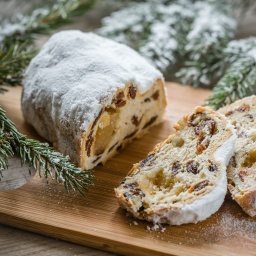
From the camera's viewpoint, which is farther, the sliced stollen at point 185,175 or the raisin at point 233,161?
the raisin at point 233,161

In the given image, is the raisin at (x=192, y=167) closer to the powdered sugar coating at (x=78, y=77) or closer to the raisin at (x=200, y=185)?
the raisin at (x=200, y=185)

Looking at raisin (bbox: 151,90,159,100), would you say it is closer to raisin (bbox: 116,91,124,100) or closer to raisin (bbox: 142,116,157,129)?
raisin (bbox: 142,116,157,129)

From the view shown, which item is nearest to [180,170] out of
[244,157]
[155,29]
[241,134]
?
[244,157]

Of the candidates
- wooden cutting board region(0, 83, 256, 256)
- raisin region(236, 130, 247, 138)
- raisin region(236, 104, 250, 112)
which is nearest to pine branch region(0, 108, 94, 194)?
wooden cutting board region(0, 83, 256, 256)

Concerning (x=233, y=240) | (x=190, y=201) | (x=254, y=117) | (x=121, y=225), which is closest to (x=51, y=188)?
(x=121, y=225)

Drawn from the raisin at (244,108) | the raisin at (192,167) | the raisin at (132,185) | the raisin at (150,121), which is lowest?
the raisin at (150,121)

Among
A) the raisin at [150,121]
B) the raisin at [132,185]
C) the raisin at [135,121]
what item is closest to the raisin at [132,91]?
the raisin at [135,121]
